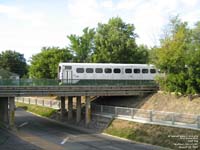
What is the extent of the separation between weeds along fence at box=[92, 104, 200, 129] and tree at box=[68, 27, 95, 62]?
35623 mm

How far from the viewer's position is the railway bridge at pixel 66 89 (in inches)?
1726

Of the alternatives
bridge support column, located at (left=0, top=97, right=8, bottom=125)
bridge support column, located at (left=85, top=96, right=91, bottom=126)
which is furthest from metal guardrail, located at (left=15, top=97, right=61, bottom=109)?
bridge support column, located at (left=85, top=96, right=91, bottom=126)

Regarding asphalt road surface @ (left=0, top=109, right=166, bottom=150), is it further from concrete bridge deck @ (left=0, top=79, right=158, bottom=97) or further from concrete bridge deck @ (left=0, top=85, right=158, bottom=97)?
concrete bridge deck @ (left=0, top=79, right=158, bottom=97)

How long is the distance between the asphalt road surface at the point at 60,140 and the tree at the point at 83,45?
1423 inches

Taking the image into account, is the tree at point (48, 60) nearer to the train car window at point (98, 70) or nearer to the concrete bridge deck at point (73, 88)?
the train car window at point (98, 70)

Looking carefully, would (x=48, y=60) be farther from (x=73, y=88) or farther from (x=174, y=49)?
(x=174, y=49)

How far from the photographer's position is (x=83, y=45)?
82875 mm

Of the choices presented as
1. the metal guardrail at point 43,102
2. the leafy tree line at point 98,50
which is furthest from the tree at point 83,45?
the metal guardrail at point 43,102

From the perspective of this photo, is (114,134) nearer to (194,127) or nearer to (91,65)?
(194,127)

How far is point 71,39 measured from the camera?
276 feet

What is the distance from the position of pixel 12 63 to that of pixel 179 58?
3934 inches

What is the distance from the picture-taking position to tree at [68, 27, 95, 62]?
8269 cm

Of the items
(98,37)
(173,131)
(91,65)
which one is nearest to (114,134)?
(173,131)

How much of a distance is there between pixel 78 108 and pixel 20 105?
3206cm
